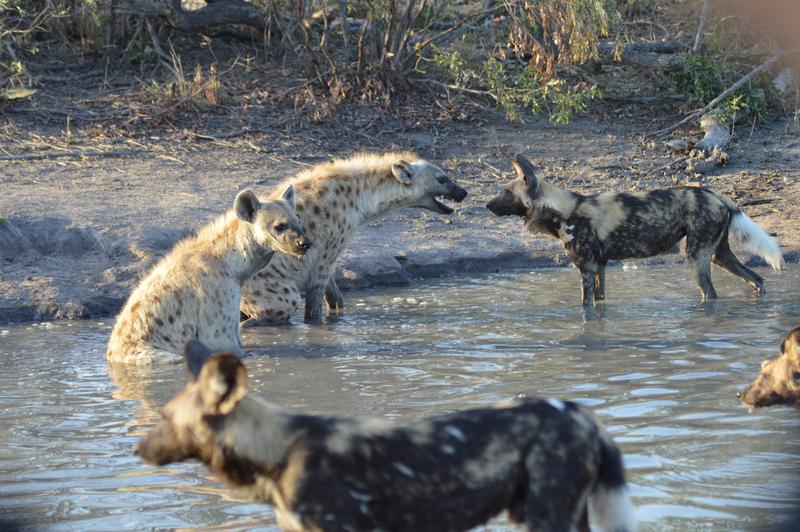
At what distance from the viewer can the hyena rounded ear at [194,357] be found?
3564 millimetres

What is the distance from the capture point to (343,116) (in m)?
13.0

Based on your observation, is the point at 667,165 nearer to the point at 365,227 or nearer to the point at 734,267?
the point at 734,267

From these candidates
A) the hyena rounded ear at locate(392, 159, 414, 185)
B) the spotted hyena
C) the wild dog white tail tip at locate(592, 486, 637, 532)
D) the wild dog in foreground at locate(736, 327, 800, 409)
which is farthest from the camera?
the hyena rounded ear at locate(392, 159, 414, 185)

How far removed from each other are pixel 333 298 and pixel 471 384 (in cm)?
278

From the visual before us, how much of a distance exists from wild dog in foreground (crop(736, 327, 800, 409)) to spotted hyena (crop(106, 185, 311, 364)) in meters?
3.62

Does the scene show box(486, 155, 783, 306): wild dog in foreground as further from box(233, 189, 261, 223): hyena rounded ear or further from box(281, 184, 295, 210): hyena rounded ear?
box(233, 189, 261, 223): hyena rounded ear

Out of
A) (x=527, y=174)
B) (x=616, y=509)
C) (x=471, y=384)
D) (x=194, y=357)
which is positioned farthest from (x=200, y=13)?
(x=616, y=509)

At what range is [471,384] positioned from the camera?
659 centimetres

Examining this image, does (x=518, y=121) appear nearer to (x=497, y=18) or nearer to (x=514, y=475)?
(x=497, y=18)

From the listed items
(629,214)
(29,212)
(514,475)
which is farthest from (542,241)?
(514,475)

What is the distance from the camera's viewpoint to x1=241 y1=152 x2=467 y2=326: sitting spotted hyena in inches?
344

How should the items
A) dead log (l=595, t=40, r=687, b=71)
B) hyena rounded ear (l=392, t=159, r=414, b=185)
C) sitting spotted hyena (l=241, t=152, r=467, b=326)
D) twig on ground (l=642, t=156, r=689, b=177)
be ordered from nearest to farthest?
sitting spotted hyena (l=241, t=152, r=467, b=326), hyena rounded ear (l=392, t=159, r=414, b=185), twig on ground (l=642, t=156, r=689, b=177), dead log (l=595, t=40, r=687, b=71)

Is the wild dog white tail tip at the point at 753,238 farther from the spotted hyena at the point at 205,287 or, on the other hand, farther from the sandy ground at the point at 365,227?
the spotted hyena at the point at 205,287

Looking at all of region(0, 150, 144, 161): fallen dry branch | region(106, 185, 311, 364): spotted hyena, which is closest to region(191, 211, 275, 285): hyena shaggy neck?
region(106, 185, 311, 364): spotted hyena
